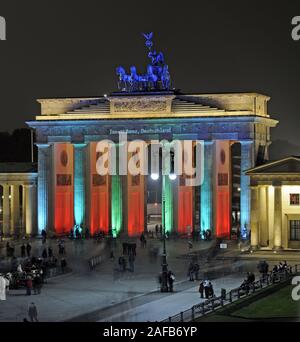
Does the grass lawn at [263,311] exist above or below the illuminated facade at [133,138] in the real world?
below

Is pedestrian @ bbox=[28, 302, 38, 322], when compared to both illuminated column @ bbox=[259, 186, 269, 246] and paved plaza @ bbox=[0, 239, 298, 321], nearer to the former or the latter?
paved plaza @ bbox=[0, 239, 298, 321]

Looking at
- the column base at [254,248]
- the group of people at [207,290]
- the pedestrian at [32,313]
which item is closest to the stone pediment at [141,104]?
the column base at [254,248]

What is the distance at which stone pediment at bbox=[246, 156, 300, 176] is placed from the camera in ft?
283

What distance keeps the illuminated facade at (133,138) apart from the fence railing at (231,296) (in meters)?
30.6

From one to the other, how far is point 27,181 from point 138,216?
10.8 metres

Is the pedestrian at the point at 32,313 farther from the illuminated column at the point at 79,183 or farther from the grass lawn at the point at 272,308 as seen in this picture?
the illuminated column at the point at 79,183

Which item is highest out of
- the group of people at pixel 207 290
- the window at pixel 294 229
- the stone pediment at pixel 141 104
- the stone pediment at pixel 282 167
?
the stone pediment at pixel 141 104

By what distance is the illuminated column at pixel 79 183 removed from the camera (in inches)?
4117

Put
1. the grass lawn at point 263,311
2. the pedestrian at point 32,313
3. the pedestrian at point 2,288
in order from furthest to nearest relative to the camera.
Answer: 1. the pedestrian at point 2,288
2. the pedestrian at point 32,313
3. the grass lawn at point 263,311

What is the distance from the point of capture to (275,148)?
18012 cm

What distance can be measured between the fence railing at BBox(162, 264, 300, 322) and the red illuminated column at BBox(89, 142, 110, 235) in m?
36.2

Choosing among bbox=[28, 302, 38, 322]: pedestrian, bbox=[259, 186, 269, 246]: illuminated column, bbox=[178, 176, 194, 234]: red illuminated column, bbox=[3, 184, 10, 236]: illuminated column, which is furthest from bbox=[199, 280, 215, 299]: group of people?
bbox=[3, 184, 10, 236]: illuminated column
